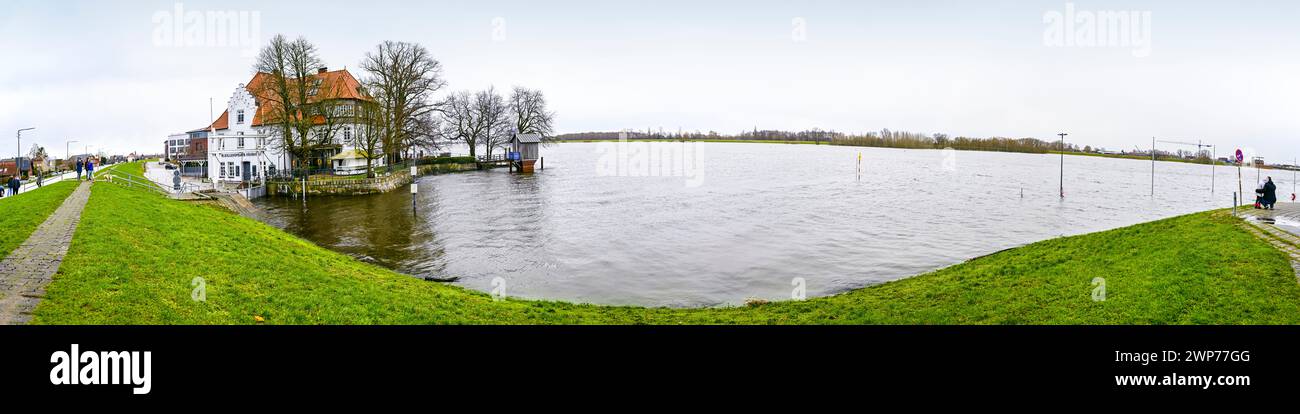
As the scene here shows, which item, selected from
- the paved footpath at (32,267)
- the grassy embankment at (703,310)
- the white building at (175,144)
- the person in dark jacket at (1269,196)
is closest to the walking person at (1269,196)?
the person in dark jacket at (1269,196)

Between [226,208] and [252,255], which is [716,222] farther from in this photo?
[226,208]

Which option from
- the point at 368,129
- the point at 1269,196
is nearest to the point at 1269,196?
the point at 1269,196

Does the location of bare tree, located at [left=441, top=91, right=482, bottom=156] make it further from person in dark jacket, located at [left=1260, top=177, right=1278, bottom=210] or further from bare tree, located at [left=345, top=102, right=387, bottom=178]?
person in dark jacket, located at [left=1260, top=177, right=1278, bottom=210]

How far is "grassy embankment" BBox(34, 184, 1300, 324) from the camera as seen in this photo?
28.6ft

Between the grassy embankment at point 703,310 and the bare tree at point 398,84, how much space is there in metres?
37.7

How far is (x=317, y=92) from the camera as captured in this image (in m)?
50.8

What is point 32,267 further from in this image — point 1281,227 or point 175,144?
point 175,144

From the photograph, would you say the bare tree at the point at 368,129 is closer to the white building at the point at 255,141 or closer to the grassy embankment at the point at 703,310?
the white building at the point at 255,141

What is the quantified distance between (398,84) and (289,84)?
8526 millimetres

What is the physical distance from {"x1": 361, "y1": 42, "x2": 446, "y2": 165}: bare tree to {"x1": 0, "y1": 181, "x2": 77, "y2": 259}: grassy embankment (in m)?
29.4

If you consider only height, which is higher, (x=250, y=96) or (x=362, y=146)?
(x=250, y=96)
